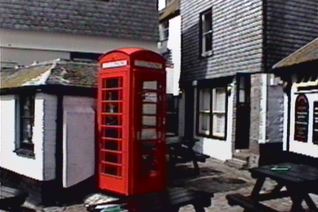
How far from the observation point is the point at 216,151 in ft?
43.4

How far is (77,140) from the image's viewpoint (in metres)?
8.05

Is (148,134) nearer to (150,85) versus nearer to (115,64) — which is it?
(150,85)

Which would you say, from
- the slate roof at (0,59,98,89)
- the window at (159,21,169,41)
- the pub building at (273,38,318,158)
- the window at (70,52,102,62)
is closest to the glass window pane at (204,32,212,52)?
the window at (70,52,102,62)

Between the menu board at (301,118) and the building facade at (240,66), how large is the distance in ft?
3.58

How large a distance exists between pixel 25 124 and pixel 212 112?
6516 mm

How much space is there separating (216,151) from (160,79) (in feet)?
20.5

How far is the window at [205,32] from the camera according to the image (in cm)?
1438

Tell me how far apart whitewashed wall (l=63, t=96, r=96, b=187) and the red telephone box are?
0.25 meters

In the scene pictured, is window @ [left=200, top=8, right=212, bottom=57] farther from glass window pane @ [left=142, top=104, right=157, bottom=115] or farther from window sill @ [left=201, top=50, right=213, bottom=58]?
glass window pane @ [left=142, top=104, right=157, bottom=115]

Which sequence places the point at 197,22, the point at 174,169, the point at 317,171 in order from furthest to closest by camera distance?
the point at 197,22
the point at 174,169
the point at 317,171

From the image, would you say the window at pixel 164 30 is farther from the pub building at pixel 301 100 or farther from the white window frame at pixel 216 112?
the pub building at pixel 301 100

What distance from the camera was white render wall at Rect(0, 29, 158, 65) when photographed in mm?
13469

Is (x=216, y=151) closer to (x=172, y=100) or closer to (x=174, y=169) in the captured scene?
(x=174, y=169)

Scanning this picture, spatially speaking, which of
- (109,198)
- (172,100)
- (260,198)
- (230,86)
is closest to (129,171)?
(109,198)
